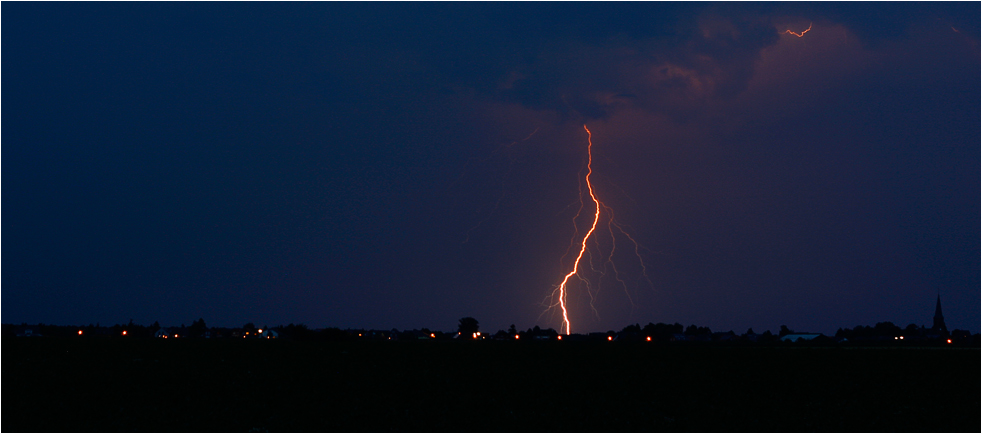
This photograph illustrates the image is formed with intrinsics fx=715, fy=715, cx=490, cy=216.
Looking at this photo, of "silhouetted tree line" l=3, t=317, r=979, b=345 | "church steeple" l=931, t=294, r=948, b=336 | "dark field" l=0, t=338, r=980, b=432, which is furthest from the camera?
"church steeple" l=931, t=294, r=948, b=336

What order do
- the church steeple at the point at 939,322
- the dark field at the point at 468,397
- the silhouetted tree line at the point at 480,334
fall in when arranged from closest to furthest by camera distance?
1. the dark field at the point at 468,397
2. the silhouetted tree line at the point at 480,334
3. the church steeple at the point at 939,322

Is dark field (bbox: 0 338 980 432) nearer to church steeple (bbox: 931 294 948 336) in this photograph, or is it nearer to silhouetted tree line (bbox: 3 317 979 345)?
silhouetted tree line (bbox: 3 317 979 345)

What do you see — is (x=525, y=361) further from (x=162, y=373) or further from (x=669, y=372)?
(x=162, y=373)

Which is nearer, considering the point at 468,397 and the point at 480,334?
the point at 468,397

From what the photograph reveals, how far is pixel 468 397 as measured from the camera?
17891 mm

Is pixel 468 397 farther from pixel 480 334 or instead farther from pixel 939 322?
pixel 939 322

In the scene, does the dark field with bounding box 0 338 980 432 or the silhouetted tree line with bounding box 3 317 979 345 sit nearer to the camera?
the dark field with bounding box 0 338 980 432

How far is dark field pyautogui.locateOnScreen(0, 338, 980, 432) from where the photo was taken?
1514 cm

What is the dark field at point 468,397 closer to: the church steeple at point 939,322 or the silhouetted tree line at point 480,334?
the silhouetted tree line at point 480,334

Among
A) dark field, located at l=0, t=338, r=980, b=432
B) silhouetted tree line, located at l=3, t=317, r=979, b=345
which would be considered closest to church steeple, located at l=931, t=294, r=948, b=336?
silhouetted tree line, located at l=3, t=317, r=979, b=345

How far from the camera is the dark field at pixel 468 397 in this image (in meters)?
15.1

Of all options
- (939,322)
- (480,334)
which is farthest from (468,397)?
(939,322)

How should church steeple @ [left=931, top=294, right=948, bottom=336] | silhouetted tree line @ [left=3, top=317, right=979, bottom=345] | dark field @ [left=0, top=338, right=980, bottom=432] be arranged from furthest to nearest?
church steeple @ [left=931, top=294, right=948, bottom=336] → silhouetted tree line @ [left=3, top=317, right=979, bottom=345] → dark field @ [left=0, top=338, right=980, bottom=432]

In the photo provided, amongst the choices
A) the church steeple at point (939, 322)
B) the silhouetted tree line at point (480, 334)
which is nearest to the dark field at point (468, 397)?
the silhouetted tree line at point (480, 334)
